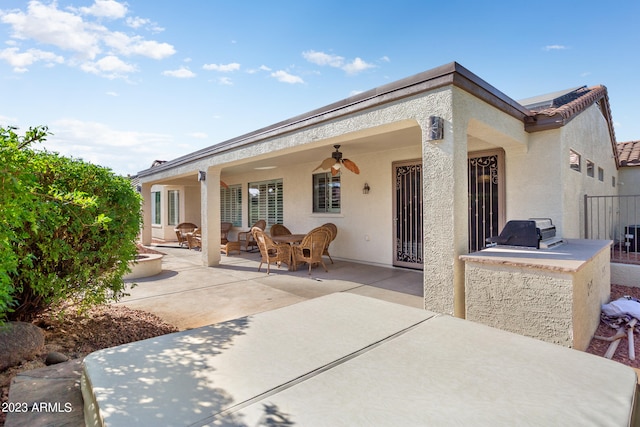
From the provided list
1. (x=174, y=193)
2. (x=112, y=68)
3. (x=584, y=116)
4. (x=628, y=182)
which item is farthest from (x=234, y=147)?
(x=628, y=182)

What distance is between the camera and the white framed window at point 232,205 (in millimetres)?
14414

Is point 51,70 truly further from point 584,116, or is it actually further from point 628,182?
point 628,182

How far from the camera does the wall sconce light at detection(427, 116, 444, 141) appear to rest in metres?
4.01

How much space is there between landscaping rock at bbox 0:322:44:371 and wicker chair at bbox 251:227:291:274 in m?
5.02

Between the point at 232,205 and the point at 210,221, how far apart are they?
18.1 feet

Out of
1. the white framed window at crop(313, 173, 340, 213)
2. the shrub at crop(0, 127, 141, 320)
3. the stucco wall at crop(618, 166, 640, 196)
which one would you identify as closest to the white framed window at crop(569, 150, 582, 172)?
the white framed window at crop(313, 173, 340, 213)

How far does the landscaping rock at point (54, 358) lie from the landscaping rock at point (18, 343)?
0.15 metres

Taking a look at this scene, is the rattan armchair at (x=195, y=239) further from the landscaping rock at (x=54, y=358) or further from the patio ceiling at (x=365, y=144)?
the landscaping rock at (x=54, y=358)

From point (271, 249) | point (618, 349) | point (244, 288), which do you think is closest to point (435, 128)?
point (618, 349)

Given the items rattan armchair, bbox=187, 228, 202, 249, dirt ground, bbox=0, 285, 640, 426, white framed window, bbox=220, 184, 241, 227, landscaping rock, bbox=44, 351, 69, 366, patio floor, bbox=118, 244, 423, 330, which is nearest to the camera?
landscaping rock, bbox=44, 351, 69, 366

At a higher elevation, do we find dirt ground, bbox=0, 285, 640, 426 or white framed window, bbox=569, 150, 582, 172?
white framed window, bbox=569, 150, 582, 172

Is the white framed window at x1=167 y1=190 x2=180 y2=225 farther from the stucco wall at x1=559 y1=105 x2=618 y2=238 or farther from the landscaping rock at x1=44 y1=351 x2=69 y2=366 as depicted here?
A: the stucco wall at x1=559 y1=105 x2=618 y2=238

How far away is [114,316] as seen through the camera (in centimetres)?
450

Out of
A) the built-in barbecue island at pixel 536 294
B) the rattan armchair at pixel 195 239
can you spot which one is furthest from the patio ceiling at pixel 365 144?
the rattan armchair at pixel 195 239
